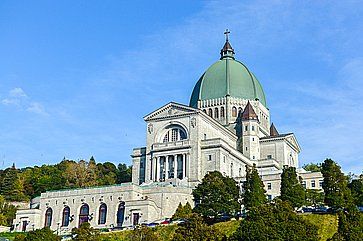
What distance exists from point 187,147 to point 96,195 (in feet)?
57.5

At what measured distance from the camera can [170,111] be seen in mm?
107938

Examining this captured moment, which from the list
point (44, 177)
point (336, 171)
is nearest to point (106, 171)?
point (44, 177)

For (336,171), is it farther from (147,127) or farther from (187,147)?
(147,127)

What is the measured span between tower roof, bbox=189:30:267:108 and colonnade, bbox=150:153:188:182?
1978 centimetres

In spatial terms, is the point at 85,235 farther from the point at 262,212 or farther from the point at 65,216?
the point at 65,216

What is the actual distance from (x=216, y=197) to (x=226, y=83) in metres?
45.3

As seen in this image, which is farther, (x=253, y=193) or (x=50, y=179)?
(x=50, y=179)

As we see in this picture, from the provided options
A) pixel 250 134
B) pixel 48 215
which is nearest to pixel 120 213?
pixel 48 215

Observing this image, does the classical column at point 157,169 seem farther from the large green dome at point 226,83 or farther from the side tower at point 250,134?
the large green dome at point 226,83

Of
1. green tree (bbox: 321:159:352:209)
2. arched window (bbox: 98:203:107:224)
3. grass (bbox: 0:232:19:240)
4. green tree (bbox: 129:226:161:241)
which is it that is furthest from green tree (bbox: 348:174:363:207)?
grass (bbox: 0:232:19:240)

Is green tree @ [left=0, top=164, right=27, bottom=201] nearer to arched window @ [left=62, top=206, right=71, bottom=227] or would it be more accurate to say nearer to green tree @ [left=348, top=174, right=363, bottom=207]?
arched window @ [left=62, top=206, right=71, bottom=227]

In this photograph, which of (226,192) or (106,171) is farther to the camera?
(106,171)

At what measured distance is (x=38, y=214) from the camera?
98000mm

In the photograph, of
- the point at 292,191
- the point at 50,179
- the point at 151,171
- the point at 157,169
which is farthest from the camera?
the point at 50,179
